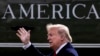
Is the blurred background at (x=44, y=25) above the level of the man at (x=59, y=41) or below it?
below

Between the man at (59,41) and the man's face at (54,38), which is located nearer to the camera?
the man at (59,41)

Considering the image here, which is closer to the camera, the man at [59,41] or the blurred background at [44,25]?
the man at [59,41]

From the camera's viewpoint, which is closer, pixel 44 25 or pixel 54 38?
pixel 54 38

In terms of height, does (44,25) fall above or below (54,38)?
below

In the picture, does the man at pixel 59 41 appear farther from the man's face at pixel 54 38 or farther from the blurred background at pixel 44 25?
the blurred background at pixel 44 25

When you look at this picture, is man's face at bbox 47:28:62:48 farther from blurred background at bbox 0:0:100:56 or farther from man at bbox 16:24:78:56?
blurred background at bbox 0:0:100:56

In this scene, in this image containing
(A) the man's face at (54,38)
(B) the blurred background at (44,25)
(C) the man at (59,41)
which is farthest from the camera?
(B) the blurred background at (44,25)

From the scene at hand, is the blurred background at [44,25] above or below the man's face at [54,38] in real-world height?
below

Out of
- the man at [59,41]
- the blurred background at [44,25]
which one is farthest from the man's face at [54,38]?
the blurred background at [44,25]

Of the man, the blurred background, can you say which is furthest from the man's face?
the blurred background

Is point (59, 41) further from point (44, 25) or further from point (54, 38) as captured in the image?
point (44, 25)

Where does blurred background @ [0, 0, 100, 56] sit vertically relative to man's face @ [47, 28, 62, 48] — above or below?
below

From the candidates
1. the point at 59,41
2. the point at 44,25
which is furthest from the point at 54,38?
the point at 44,25

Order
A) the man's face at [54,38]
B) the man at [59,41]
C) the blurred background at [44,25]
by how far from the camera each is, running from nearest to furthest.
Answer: the man at [59,41], the man's face at [54,38], the blurred background at [44,25]
